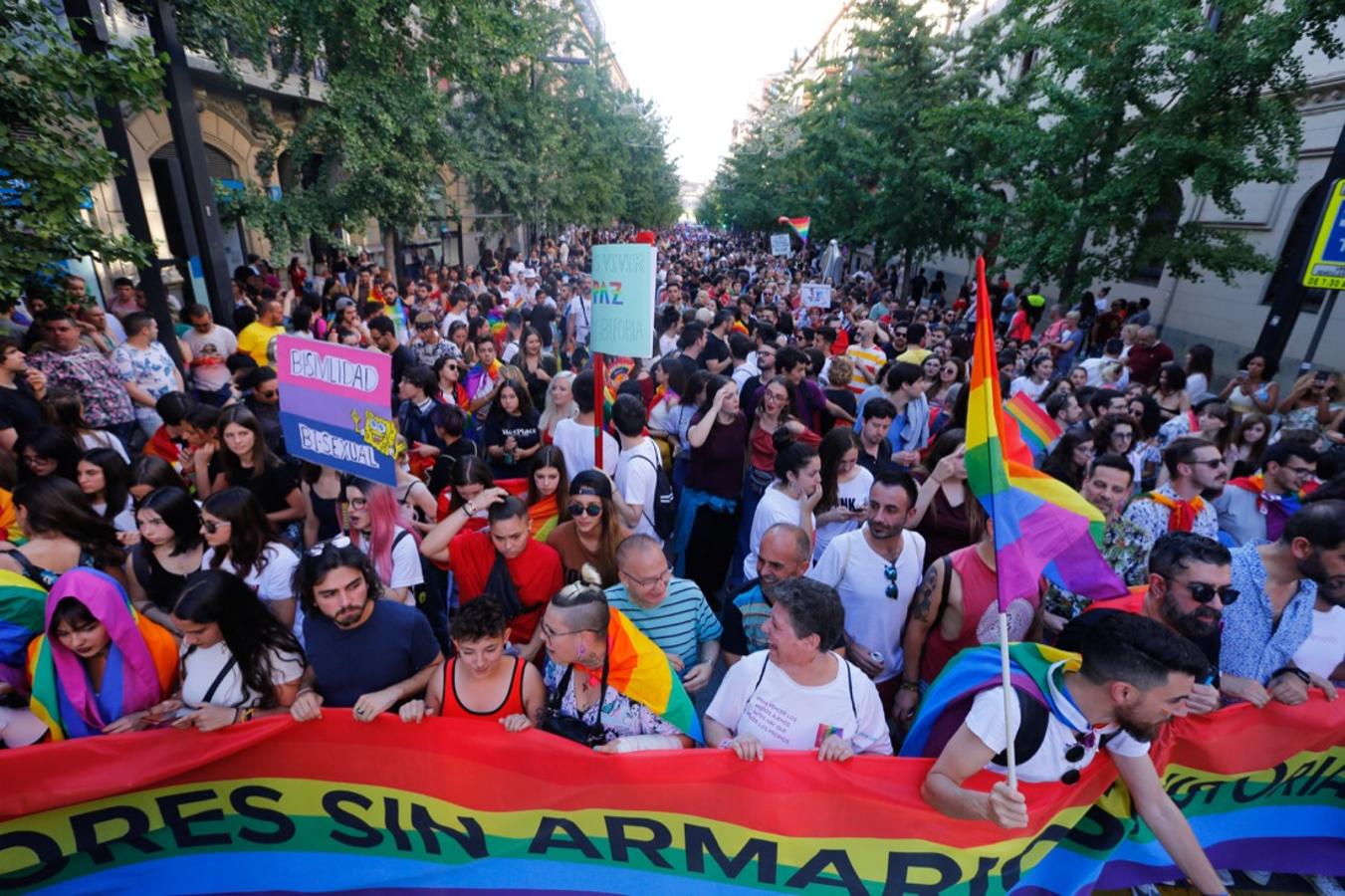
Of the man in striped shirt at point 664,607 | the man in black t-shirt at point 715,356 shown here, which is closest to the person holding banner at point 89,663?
the man in striped shirt at point 664,607

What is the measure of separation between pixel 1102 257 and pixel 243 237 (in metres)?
17.2

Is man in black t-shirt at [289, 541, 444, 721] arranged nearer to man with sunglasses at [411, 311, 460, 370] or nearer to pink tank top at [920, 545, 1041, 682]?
pink tank top at [920, 545, 1041, 682]

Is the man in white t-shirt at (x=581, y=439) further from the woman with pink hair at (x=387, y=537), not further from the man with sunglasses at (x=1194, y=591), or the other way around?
the man with sunglasses at (x=1194, y=591)

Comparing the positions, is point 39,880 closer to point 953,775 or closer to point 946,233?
point 953,775

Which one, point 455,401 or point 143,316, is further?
point 455,401

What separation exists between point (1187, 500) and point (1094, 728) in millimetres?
2450

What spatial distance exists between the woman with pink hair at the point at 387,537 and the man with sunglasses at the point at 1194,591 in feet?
10.2

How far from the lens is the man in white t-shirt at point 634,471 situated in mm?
4332

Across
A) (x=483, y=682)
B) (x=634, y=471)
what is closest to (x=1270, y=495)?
(x=634, y=471)

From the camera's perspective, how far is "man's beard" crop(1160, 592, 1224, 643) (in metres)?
2.72

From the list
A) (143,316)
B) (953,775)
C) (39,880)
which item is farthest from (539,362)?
(953,775)

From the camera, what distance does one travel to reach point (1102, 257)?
1078 centimetres

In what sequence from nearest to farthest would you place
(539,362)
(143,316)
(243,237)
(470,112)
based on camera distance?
1. (143,316)
2. (539,362)
3. (243,237)
4. (470,112)

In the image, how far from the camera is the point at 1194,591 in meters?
2.71
